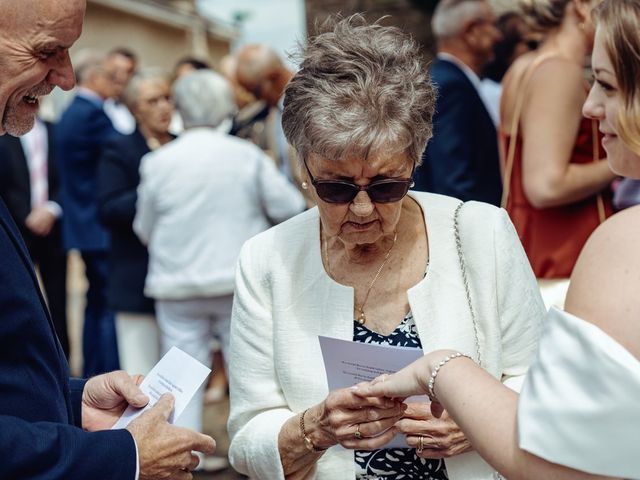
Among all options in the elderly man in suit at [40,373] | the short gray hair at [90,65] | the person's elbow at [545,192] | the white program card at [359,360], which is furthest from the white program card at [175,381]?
the short gray hair at [90,65]

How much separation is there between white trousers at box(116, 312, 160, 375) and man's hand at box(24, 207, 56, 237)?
1889mm

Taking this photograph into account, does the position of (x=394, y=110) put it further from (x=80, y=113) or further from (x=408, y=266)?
(x=80, y=113)

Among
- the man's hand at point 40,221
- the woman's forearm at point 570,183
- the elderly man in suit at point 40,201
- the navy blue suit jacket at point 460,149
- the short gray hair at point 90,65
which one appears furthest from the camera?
the short gray hair at point 90,65

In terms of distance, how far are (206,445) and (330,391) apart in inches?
12.9

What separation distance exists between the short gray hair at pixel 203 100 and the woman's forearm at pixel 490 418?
362 centimetres

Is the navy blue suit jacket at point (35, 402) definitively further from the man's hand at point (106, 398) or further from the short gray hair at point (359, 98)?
the short gray hair at point (359, 98)

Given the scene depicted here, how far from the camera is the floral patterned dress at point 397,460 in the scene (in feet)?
7.65

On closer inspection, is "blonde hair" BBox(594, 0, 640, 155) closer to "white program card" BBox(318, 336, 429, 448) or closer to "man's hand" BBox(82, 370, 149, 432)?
"white program card" BBox(318, 336, 429, 448)

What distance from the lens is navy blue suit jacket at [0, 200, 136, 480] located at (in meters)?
1.86

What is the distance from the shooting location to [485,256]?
2.33 metres

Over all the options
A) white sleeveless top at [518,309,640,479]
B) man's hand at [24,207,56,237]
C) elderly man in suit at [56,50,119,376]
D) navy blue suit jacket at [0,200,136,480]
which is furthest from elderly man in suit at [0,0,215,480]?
man's hand at [24,207,56,237]

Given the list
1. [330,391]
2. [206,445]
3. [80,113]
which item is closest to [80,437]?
[206,445]

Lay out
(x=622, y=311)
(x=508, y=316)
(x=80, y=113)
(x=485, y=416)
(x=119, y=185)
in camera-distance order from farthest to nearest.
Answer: (x=80, y=113), (x=119, y=185), (x=508, y=316), (x=485, y=416), (x=622, y=311)

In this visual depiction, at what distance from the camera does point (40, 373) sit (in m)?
2.03
